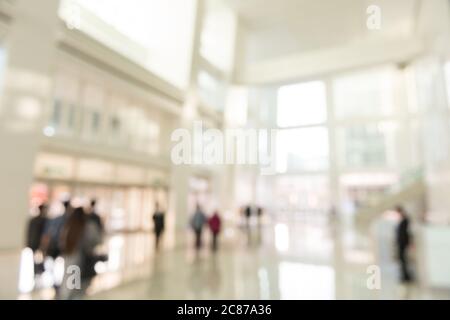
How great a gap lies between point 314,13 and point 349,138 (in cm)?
905

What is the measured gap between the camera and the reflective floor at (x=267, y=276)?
160 inches

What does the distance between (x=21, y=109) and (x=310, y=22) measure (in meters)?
13.0

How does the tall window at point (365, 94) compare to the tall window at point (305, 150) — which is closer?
the tall window at point (365, 94)

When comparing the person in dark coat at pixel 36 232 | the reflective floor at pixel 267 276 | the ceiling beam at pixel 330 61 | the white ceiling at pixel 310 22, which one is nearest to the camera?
the reflective floor at pixel 267 276

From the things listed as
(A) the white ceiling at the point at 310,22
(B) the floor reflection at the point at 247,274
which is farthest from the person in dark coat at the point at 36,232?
(A) the white ceiling at the point at 310,22

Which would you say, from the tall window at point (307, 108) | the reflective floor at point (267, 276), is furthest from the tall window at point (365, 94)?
the reflective floor at point (267, 276)

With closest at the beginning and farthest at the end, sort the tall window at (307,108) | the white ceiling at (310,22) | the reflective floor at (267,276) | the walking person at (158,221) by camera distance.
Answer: the reflective floor at (267,276), the walking person at (158,221), the white ceiling at (310,22), the tall window at (307,108)

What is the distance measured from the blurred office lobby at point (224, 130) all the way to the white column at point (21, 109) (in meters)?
0.03

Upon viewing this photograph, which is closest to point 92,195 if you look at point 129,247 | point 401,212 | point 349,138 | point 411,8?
point 129,247

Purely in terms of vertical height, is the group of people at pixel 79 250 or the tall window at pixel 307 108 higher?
the tall window at pixel 307 108

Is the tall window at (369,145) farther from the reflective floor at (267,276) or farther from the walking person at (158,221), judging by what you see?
the walking person at (158,221)

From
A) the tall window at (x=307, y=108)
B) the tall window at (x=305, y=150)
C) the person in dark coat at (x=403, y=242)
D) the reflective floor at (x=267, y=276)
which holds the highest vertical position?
the tall window at (x=307, y=108)

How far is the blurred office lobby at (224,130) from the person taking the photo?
519 centimetres

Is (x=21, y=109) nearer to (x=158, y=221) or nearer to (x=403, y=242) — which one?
(x=158, y=221)
